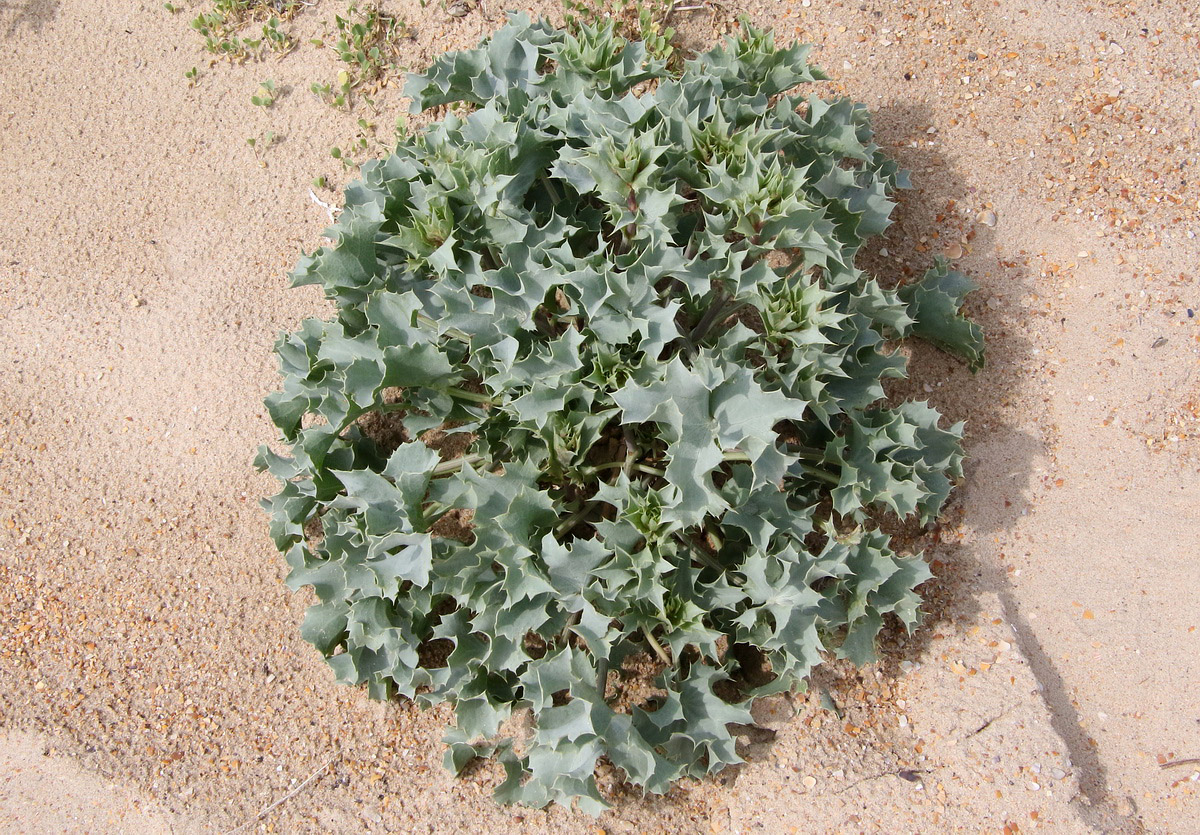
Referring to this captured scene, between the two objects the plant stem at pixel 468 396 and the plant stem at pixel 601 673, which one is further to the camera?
the plant stem at pixel 468 396

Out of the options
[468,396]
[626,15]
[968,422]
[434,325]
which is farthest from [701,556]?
[626,15]

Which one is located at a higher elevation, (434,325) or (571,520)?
(434,325)

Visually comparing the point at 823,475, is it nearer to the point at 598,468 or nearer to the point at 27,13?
the point at 598,468

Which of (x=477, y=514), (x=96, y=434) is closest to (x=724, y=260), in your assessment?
(x=477, y=514)

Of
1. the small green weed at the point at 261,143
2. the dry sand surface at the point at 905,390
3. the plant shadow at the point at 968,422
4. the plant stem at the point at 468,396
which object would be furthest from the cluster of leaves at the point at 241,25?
the plant shadow at the point at 968,422

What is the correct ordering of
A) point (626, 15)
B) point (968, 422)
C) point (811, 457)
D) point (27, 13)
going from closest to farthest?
1. point (811, 457)
2. point (968, 422)
3. point (626, 15)
4. point (27, 13)

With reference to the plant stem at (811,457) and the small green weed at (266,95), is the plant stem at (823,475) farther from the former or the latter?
the small green weed at (266,95)
